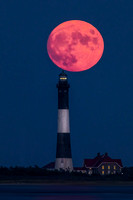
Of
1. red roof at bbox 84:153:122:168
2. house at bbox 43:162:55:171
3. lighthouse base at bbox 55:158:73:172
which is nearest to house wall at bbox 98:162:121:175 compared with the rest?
red roof at bbox 84:153:122:168

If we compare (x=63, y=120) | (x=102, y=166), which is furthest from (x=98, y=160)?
(x=63, y=120)

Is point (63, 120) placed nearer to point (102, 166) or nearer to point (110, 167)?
point (102, 166)

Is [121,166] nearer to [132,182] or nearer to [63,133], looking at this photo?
[132,182]

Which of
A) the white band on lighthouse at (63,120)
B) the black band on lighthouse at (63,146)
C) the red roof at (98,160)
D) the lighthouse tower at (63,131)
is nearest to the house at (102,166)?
the red roof at (98,160)

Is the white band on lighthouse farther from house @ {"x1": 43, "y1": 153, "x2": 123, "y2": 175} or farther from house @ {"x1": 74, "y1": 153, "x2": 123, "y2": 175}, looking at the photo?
house @ {"x1": 74, "y1": 153, "x2": 123, "y2": 175}

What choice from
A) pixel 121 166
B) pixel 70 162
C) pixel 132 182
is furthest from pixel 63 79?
pixel 121 166
